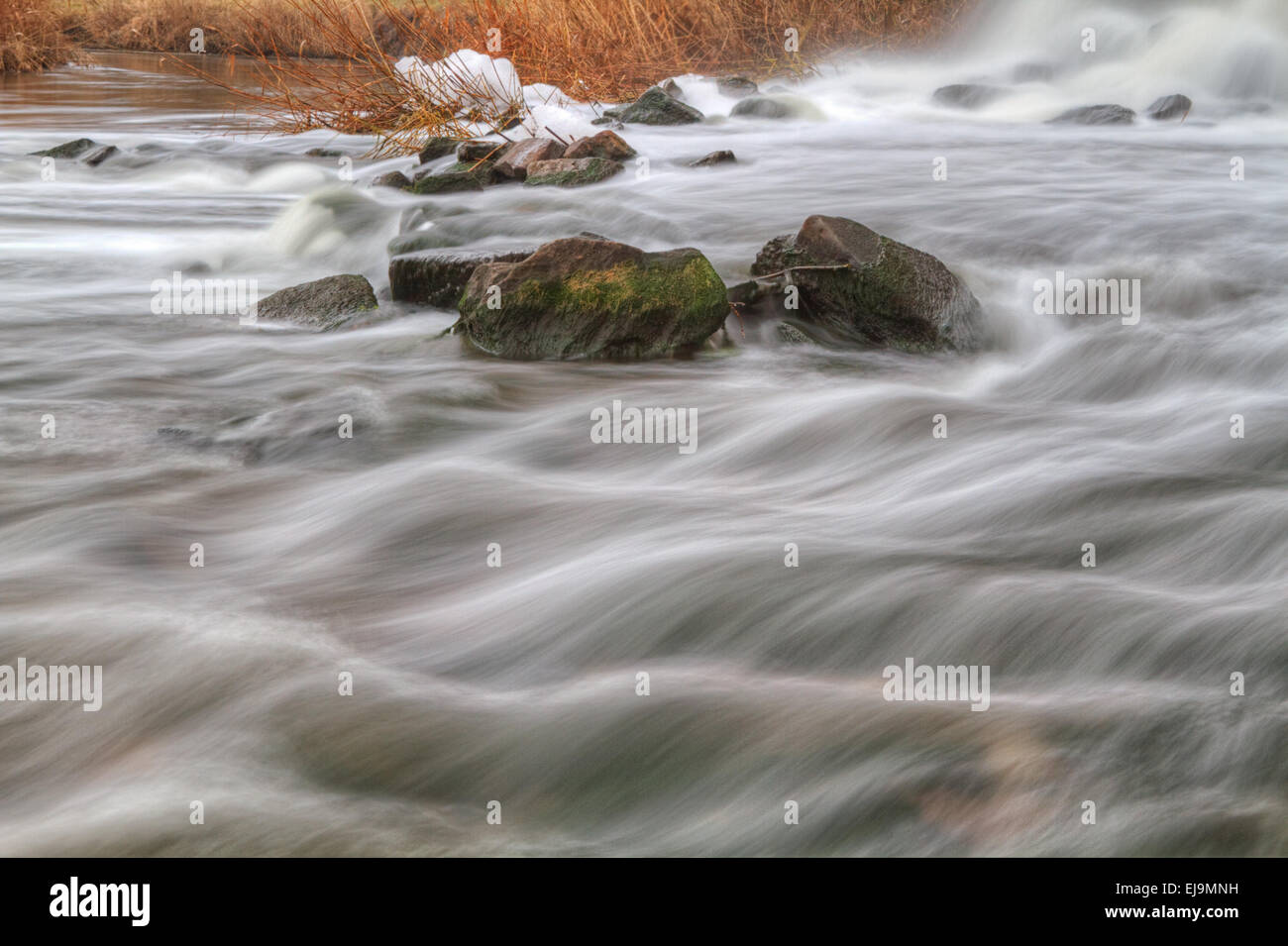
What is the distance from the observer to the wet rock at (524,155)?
25.7ft

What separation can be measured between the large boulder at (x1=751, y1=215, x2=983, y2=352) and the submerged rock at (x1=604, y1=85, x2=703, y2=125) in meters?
5.74

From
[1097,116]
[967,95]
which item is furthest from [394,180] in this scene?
[967,95]

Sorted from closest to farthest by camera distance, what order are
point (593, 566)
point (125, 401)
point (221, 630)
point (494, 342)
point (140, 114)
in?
1. point (221, 630)
2. point (593, 566)
3. point (125, 401)
4. point (494, 342)
5. point (140, 114)

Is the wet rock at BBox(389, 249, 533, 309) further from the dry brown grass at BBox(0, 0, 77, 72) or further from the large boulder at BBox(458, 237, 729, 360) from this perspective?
the dry brown grass at BBox(0, 0, 77, 72)

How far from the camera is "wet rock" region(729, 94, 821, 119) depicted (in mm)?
11141

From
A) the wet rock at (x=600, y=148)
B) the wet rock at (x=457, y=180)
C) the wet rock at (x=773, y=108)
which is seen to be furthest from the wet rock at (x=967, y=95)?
the wet rock at (x=457, y=180)

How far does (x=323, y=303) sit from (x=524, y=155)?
2.97 metres

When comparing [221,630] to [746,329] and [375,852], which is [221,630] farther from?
[746,329]

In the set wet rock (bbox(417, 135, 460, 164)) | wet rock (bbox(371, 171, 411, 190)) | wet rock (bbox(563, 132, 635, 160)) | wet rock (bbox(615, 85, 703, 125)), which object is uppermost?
wet rock (bbox(615, 85, 703, 125))

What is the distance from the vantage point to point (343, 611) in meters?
2.99

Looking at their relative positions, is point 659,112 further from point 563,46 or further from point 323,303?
point 323,303

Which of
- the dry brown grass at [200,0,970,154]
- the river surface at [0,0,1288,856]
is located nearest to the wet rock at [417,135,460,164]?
the dry brown grass at [200,0,970,154]

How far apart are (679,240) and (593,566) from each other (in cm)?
352

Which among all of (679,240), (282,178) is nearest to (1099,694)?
(679,240)
